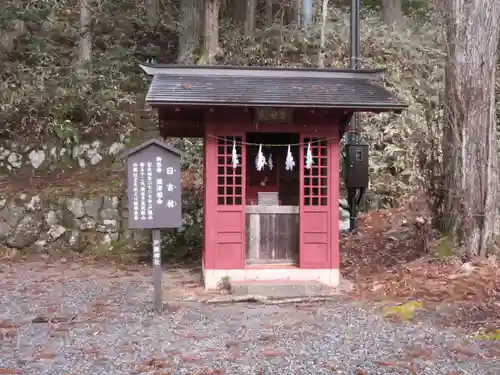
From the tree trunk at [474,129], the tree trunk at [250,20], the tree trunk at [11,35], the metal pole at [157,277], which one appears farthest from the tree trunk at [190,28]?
the metal pole at [157,277]

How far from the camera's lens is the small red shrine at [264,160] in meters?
7.48

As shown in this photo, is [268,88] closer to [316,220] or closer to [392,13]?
[316,220]

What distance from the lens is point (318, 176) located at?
25.5ft

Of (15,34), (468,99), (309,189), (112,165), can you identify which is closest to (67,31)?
(15,34)

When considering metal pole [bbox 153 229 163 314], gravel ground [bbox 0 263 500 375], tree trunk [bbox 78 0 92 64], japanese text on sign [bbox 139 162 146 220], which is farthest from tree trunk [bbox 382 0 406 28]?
metal pole [bbox 153 229 163 314]

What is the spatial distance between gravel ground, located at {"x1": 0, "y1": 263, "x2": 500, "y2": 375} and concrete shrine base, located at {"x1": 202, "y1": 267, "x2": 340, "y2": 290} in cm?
65

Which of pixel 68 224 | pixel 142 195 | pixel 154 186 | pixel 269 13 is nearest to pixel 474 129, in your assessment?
pixel 154 186

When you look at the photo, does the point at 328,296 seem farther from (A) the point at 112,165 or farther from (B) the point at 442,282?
(A) the point at 112,165

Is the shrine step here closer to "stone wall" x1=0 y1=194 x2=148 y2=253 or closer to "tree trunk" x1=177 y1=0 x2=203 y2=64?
"stone wall" x1=0 y1=194 x2=148 y2=253

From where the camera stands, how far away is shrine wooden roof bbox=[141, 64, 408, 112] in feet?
23.0

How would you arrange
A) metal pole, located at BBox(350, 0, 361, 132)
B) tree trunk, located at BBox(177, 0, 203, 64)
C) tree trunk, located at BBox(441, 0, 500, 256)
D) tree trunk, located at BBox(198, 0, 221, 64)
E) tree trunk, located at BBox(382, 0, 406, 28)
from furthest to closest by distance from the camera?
tree trunk, located at BBox(382, 0, 406, 28) < tree trunk, located at BBox(177, 0, 203, 64) < tree trunk, located at BBox(198, 0, 221, 64) < metal pole, located at BBox(350, 0, 361, 132) < tree trunk, located at BBox(441, 0, 500, 256)

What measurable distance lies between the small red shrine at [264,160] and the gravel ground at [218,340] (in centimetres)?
110

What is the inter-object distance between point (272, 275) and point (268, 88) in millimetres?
2880

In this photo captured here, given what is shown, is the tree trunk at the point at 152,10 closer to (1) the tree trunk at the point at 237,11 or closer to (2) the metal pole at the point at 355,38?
(1) the tree trunk at the point at 237,11
